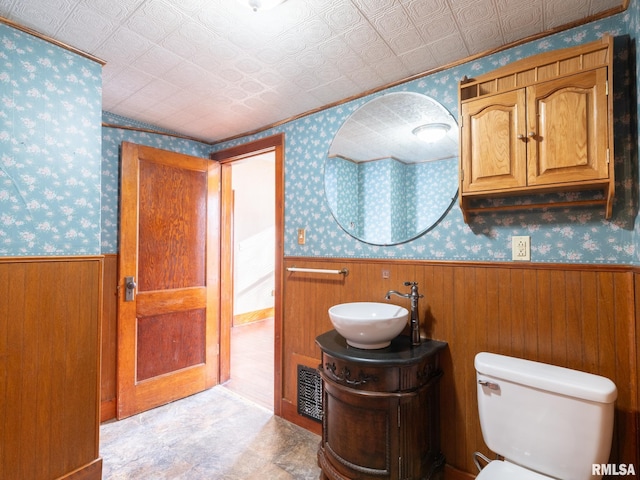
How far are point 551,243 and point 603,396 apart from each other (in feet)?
2.16

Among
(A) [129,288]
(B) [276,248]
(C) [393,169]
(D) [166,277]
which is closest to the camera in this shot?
(C) [393,169]

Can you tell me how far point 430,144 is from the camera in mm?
1946

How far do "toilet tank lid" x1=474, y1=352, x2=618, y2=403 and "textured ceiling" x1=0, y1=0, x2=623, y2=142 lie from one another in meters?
1.55

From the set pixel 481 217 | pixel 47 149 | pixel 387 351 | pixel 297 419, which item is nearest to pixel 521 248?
pixel 481 217

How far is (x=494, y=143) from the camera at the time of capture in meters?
1.55

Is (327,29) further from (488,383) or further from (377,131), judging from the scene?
(488,383)

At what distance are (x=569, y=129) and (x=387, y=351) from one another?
1.29 metres

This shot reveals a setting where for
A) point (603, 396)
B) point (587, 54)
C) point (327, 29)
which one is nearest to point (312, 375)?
point (603, 396)

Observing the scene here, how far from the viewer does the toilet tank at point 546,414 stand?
123cm

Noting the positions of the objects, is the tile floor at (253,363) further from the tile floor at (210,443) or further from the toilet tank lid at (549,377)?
the toilet tank lid at (549,377)

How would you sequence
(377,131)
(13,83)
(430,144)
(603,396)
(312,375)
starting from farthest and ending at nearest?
1. (312,375)
2. (377,131)
3. (430,144)
4. (13,83)
5. (603,396)

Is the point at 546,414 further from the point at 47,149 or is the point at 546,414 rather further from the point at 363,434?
the point at 47,149

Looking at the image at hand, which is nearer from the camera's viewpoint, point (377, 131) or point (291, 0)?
point (291, 0)
